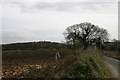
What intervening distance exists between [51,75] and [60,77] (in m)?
0.37

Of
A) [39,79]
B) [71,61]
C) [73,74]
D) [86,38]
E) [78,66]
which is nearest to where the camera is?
[39,79]

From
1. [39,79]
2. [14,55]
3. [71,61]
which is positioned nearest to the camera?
[39,79]

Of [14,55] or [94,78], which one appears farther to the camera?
[14,55]

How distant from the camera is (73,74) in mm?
7859

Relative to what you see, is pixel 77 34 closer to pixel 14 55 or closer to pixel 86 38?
pixel 86 38

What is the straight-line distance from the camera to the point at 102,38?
5750cm

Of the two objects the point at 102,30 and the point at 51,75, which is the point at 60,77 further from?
the point at 102,30

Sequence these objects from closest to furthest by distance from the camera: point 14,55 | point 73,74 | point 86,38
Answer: point 73,74 → point 14,55 → point 86,38

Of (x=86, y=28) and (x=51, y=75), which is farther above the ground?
(x=86, y=28)

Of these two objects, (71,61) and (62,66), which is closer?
(62,66)

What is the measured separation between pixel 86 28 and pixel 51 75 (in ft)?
170

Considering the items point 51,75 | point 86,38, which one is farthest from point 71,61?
point 86,38

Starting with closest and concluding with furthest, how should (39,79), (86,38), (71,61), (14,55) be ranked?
(39,79), (71,61), (14,55), (86,38)

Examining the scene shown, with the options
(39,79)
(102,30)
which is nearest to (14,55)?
(39,79)
